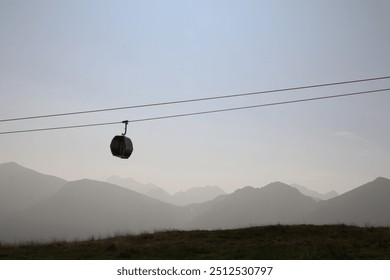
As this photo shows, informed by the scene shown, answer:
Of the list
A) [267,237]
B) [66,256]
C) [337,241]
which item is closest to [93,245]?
[66,256]

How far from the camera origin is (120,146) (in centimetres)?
1833

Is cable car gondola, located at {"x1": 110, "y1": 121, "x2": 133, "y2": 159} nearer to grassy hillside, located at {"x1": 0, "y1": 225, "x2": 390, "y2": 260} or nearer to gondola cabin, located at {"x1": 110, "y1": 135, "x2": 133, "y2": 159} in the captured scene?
gondola cabin, located at {"x1": 110, "y1": 135, "x2": 133, "y2": 159}

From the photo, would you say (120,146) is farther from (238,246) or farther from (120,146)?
(238,246)

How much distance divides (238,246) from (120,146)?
788 cm

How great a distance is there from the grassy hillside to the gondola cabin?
469 cm

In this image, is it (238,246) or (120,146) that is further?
(120,146)

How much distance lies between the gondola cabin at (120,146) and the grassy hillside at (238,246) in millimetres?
4691

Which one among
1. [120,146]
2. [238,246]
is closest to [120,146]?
[120,146]

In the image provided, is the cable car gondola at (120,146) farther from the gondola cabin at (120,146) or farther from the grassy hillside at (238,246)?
the grassy hillside at (238,246)
